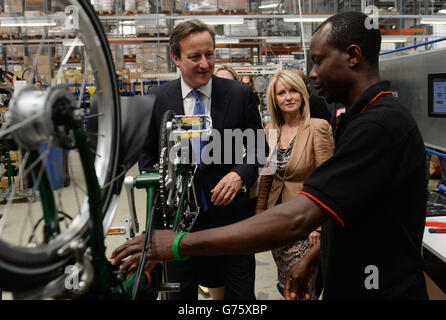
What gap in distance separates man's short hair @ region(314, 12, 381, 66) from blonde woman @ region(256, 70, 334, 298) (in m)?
1.05

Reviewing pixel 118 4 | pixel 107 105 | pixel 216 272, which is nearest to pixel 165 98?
pixel 107 105

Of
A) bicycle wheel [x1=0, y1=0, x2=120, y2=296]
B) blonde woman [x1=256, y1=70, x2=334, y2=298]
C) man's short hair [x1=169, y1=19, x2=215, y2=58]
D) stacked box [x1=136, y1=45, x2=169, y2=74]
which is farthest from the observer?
stacked box [x1=136, y1=45, x2=169, y2=74]

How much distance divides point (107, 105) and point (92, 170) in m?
0.30

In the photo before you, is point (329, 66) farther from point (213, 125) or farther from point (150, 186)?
point (213, 125)

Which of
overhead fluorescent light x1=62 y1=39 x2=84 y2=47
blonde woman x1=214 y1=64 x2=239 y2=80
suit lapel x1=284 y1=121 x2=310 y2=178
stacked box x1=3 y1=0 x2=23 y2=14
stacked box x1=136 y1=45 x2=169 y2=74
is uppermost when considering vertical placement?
stacked box x1=3 y1=0 x2=23 y2=14

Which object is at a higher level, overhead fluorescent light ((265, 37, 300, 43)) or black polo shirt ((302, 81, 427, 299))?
overhead fluorescent light ((265, 37, 300, 43))

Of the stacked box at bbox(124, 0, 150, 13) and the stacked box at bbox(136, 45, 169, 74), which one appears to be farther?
the stacked box at bbox(136, 45, 169, 74)

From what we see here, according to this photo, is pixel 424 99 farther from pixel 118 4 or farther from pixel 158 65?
pixel 118 4

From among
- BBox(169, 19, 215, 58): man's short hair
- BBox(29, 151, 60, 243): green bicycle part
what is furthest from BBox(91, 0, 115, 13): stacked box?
BBox(29, 151, 60, 243): green bicycle part

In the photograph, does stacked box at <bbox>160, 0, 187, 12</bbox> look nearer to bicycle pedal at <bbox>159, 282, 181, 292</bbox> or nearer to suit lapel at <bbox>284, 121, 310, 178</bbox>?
suit lapel at <bbox>284, 121, 310, 178</bbox>

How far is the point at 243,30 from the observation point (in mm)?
8883

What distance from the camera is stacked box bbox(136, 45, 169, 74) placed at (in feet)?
25.4

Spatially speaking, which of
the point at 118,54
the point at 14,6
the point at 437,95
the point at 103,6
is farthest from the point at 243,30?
the point at 437,95

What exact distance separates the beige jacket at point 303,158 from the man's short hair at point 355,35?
1031mm
